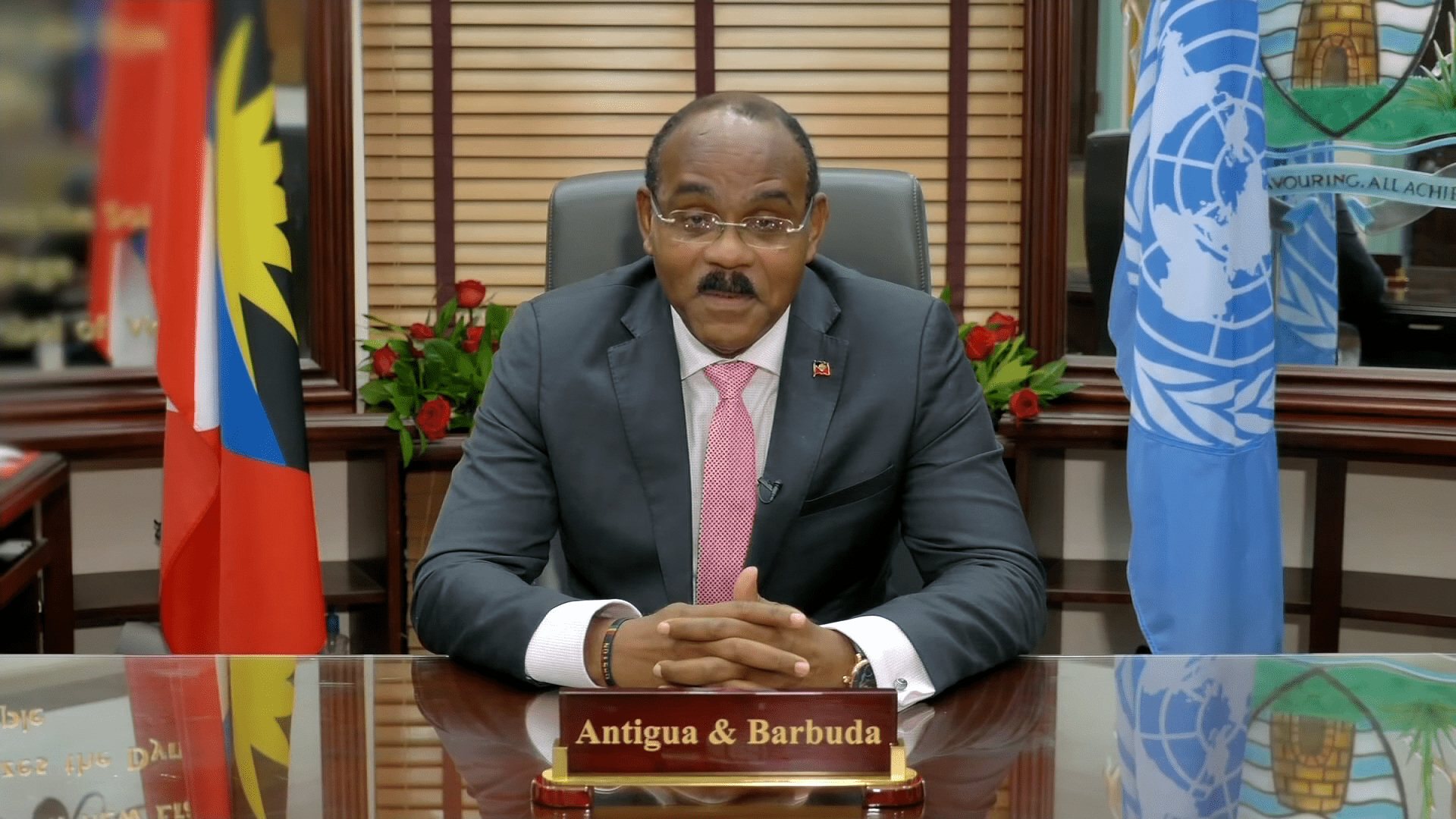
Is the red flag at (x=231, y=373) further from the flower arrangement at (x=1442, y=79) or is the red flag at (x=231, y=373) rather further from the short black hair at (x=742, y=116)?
the flower arrangement at (x=1442, y=79)

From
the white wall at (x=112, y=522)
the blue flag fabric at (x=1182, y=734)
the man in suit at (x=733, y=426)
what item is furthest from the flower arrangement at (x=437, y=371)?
the blue flag fabric at (x=1182, y=734)

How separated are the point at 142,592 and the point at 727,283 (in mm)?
1932

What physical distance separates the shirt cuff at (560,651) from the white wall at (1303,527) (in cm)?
215

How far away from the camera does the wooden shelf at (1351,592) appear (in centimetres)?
299

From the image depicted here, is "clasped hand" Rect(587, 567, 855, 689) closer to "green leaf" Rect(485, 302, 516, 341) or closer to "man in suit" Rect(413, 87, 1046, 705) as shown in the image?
"man in suit" Rect(413, 87, 1046, 705)

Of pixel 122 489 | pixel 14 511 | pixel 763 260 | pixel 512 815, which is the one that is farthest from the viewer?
pixel 122 489

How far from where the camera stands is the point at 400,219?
349cm

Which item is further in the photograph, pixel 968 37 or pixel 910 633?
pixel 968 37

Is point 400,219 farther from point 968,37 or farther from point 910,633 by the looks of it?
point 910,633

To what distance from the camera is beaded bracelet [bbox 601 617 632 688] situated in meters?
1.39

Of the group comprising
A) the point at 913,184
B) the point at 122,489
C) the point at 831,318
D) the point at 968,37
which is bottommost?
the point at 122,489

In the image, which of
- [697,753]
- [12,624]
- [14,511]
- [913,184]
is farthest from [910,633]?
[12,624]

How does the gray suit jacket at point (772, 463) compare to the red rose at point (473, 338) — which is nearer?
the gray suit jacket at point (772, 463)

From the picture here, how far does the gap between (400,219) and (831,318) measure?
191 cm
